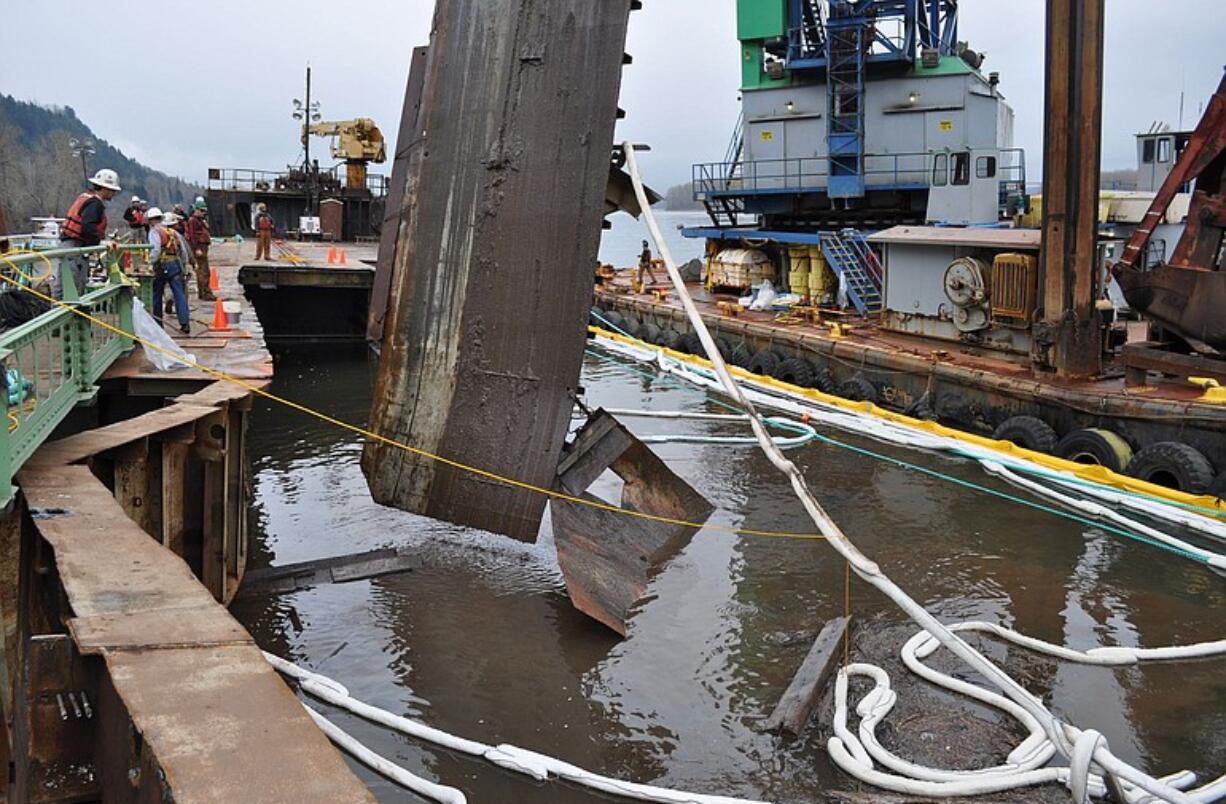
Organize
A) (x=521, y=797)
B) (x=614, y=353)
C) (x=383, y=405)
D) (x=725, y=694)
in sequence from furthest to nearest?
1. (x=614, y=353)
2. (x=383, y=405)
3. (x=725, y=694)
4. (x=521, y=797)

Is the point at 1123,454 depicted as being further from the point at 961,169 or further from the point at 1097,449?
the point at 961,169

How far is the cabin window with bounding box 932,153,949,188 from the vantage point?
63.5 feet

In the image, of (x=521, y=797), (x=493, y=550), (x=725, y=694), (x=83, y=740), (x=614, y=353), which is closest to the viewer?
(x=83, y=740)

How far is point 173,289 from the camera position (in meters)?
12.5

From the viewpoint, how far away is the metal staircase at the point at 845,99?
2277cm

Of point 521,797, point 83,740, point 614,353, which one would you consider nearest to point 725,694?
point 521,797

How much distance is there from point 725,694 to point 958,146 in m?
19.0

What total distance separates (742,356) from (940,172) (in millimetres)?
5138

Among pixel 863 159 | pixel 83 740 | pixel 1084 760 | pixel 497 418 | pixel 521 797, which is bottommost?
pixel 521 797

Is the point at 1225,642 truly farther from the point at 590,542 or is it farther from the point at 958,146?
the point at 958,146

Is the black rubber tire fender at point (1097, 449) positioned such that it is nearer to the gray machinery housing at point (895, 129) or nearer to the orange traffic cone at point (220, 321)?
the orange traffic cone at point (220, 321)

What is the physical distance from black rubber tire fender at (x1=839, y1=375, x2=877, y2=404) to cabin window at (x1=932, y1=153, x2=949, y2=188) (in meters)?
5.53

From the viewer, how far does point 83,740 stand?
12.1ft

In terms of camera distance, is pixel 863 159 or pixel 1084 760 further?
pixel 863 159
